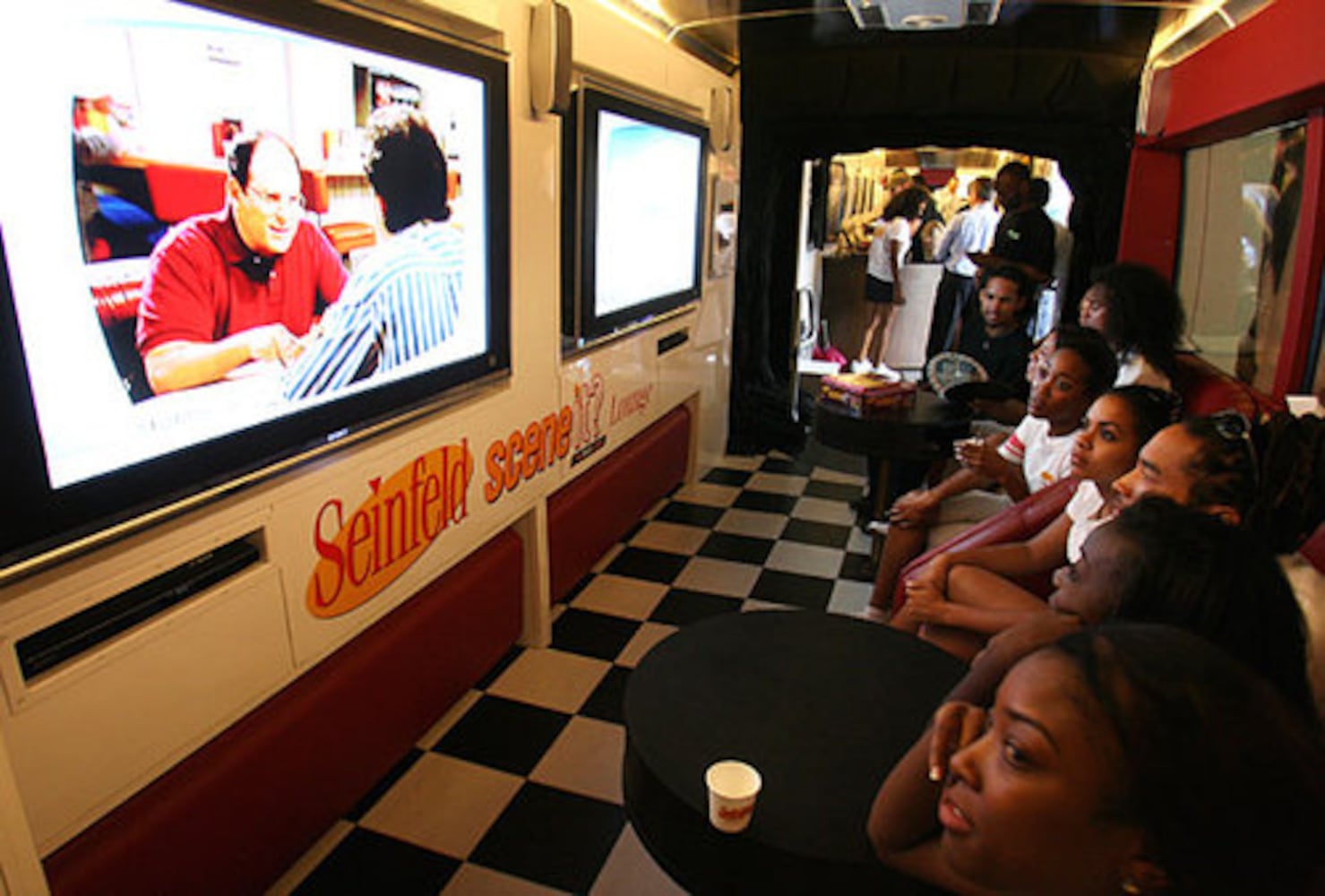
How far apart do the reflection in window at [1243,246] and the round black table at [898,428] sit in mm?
1019

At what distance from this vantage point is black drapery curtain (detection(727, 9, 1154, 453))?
3.97 m

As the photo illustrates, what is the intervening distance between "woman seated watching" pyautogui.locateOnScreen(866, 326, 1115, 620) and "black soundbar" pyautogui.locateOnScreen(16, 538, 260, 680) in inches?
79.9

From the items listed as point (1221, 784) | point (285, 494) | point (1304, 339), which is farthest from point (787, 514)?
point (1221, 784)

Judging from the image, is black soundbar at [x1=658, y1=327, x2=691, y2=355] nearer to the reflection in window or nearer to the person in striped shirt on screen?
the person in striped shirt on screen

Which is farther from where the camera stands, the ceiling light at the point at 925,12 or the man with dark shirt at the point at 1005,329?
the man with dark shirt at the point at 1005,329

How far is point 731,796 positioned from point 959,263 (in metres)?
7.07

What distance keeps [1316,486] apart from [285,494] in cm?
210

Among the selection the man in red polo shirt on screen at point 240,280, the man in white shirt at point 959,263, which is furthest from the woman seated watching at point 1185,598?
the man in white shirt at point 959,263

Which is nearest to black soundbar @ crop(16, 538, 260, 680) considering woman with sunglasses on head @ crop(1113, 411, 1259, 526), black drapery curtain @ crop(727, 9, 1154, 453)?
woman with sunglasses on head @ crop(1113, 411, 1259, 526)

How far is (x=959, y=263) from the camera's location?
7.52 m

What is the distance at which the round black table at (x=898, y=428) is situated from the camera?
3.31 meters

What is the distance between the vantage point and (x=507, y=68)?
229 centimetres

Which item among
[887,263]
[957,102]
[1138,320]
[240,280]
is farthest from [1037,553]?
[887,263]

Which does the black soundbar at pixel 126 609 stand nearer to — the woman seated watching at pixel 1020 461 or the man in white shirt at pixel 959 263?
the woman seated watching at pixel 1020 461
